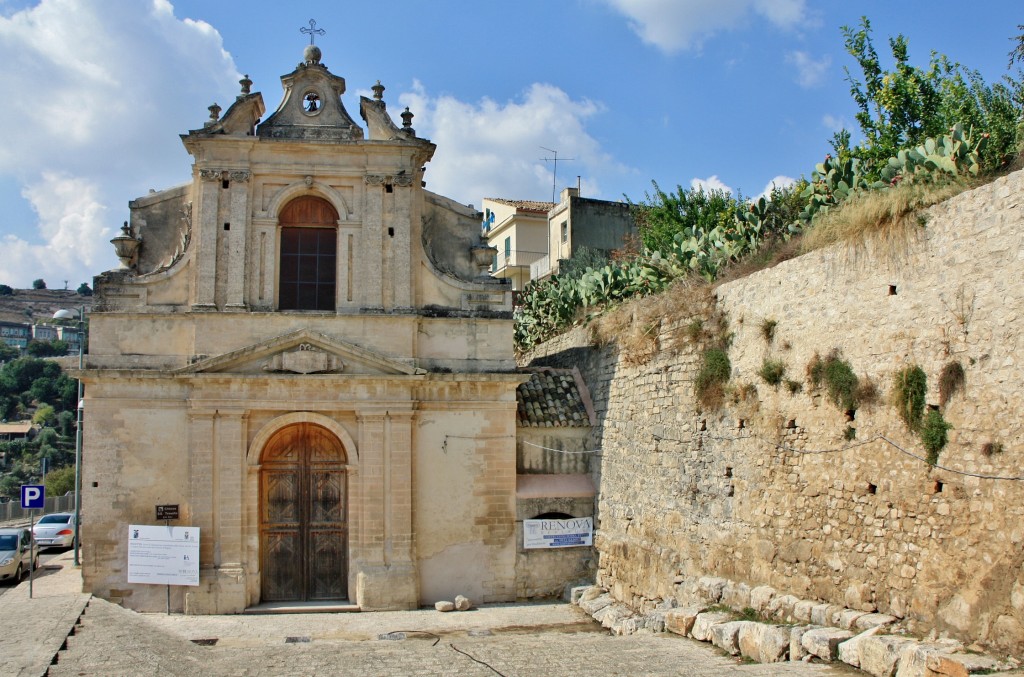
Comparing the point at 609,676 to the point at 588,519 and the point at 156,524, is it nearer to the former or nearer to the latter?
the point at 588,519

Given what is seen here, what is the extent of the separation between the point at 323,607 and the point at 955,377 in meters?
11.5

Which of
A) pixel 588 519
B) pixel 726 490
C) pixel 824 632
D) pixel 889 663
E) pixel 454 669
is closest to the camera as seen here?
pixel 889 663

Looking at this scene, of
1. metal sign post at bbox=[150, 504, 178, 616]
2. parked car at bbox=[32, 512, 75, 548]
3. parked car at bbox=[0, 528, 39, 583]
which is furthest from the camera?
parked car at bbox=[32, 512, 75, 548]

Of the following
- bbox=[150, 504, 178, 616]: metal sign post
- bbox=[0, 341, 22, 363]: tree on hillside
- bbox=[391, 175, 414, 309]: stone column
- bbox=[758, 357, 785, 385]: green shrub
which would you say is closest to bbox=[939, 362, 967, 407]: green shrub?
bbox=[758, 357, 785, 385]: green shrub

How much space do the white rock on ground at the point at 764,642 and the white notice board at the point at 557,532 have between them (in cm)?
658

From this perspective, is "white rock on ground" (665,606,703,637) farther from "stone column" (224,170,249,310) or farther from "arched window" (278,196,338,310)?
"stone column" (224,170,249,310)

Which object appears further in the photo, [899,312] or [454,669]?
[454,669]

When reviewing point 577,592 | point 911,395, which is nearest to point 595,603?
point 577,592

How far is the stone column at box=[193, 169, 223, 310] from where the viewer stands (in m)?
17.0

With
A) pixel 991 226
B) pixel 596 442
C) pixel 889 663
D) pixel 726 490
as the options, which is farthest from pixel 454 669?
pixel 991 226

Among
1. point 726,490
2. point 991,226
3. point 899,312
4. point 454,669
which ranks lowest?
point 454,669

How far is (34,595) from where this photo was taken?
16328 mm

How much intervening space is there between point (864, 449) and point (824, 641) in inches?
86.3

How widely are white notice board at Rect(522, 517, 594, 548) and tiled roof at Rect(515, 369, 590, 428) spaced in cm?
189
